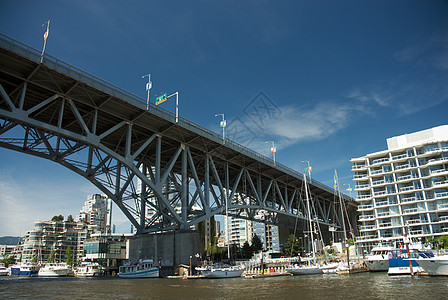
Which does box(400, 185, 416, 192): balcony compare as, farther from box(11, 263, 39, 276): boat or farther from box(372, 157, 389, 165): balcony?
box(11, 263, 39, 276): boat

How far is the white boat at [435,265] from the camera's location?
3381 centimetres

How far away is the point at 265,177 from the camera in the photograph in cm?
7619

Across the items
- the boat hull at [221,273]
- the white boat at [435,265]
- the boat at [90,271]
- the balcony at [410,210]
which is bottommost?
the boat at [90,271]

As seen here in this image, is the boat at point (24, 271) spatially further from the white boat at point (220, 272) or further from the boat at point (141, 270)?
the white boat at point (220, 272)

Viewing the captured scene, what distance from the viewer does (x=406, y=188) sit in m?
71.2

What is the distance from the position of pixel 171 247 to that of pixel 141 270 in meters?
6.10

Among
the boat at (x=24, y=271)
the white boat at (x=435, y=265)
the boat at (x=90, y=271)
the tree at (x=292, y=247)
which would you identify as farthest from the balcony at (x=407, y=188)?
the boat at (x=24, y=271)

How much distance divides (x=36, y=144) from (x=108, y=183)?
34.7 feet

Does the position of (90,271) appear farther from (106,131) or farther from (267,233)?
(267,233)

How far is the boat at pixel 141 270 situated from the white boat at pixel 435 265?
32521 millimetres

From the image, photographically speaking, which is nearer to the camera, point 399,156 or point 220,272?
point 220,272

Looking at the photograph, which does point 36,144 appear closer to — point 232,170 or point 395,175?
point 232,170

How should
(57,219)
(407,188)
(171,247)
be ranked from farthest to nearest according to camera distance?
(57,219), (407,188), (171,247)

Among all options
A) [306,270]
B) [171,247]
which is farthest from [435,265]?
[171,247]
